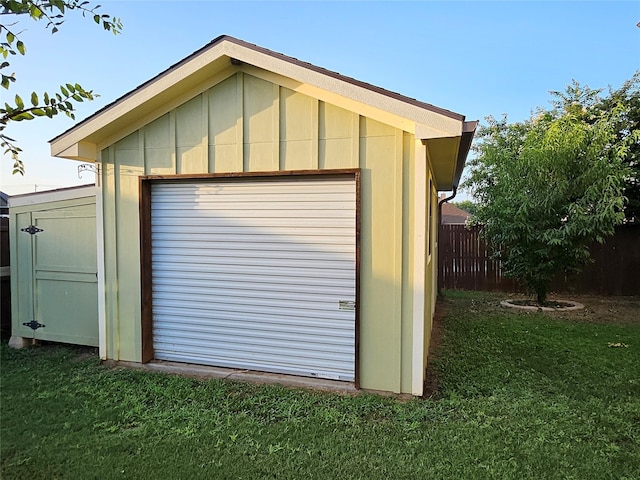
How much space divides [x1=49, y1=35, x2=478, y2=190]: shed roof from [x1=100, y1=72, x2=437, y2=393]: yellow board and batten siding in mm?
114

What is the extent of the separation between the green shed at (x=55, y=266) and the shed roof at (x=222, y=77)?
3.42 feet

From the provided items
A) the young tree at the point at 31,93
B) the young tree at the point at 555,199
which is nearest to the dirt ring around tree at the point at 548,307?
the young tree at the point at 555,199

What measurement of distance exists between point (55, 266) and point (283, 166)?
3.67m

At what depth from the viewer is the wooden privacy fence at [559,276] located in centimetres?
1048

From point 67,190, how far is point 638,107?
14781 millimetres

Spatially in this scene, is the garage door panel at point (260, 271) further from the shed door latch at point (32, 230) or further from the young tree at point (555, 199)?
the young tree at point (555, 199)

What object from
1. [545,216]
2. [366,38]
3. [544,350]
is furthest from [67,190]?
[545,216]

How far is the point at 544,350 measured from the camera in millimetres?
5781

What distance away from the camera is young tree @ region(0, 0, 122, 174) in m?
1.21

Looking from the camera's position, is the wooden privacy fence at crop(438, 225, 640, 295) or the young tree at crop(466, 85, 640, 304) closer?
the young tree at crop(466, 85, 640, 304)

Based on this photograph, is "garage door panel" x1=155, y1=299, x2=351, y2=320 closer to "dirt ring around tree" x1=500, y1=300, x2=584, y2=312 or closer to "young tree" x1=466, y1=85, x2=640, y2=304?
"young tree" x1=466, y1=85, x2=640, y2=304

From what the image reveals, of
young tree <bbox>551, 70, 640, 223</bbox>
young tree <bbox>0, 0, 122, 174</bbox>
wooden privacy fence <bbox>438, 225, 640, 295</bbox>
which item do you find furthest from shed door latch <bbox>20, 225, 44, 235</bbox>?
young tree <bbox>551, 70, 640, 223</bbox>

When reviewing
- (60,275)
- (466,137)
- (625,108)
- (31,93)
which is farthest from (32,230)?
(625,108)

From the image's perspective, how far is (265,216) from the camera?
478 centimetres
